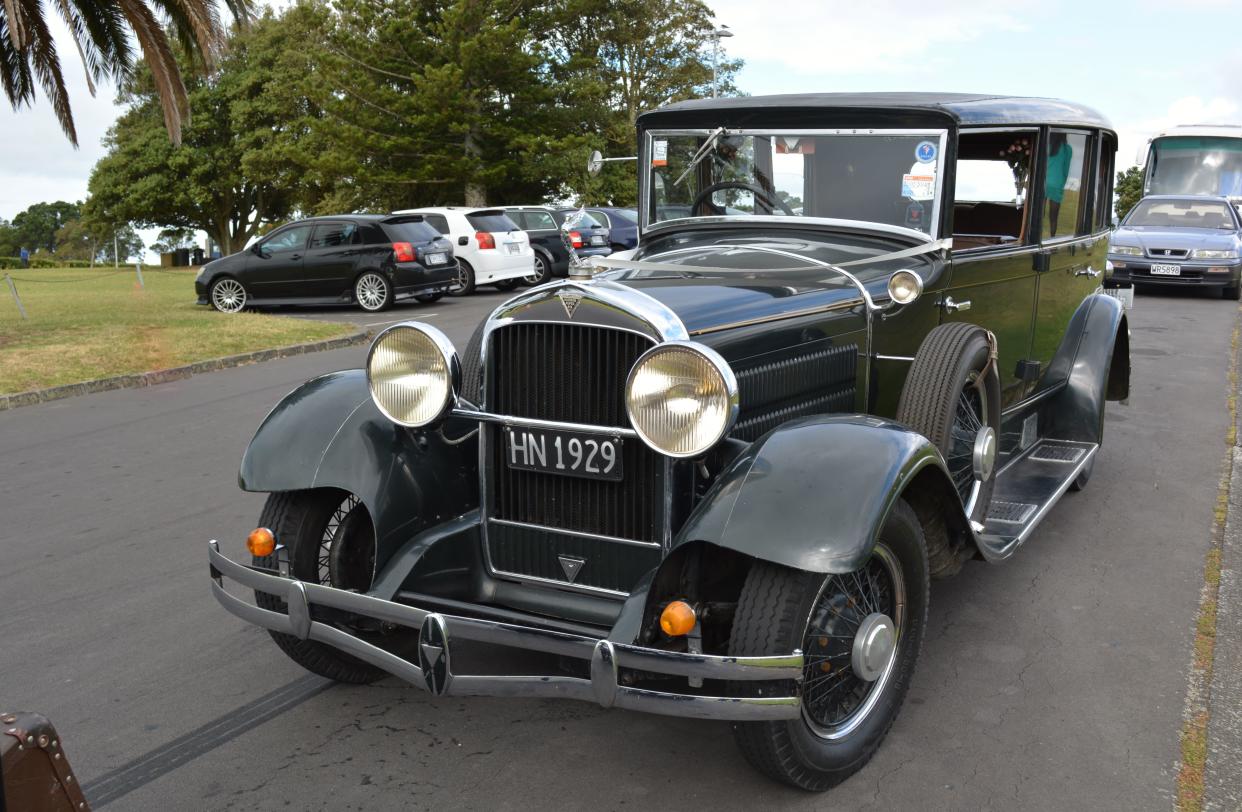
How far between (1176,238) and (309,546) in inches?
638

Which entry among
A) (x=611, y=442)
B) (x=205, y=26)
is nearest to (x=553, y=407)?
(x=611, y=442)

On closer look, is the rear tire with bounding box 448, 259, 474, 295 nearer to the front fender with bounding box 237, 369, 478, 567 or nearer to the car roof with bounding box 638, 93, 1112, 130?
the car roof with bounding box 638, 93, 1112, 130

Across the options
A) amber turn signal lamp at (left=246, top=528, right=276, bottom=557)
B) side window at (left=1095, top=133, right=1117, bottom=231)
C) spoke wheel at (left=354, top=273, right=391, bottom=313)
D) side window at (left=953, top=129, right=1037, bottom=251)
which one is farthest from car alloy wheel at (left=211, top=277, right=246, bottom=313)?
amber turn signal lamp at (left=246, top=528, right=276, bottom=557)

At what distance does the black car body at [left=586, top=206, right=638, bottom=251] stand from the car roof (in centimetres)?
1667

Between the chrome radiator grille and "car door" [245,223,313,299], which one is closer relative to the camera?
the chrome radiator grille

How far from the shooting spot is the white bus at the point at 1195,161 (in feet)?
75.3

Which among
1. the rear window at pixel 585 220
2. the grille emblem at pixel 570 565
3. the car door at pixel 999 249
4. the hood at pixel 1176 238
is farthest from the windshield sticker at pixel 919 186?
the rear window at pixel 585 220

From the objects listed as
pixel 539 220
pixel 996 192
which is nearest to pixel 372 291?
pixel 539 220

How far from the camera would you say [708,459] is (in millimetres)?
3426

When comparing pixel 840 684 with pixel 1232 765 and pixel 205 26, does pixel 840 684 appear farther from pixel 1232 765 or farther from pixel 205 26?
pixel 205 26

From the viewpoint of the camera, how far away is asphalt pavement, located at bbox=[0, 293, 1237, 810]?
3092 mm

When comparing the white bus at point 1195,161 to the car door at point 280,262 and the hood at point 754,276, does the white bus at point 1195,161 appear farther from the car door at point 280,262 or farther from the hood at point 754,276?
the hood at point 754,276

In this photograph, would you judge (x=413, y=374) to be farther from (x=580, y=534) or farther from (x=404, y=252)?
(x=404, y=252)

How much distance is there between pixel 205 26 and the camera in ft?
41.7
